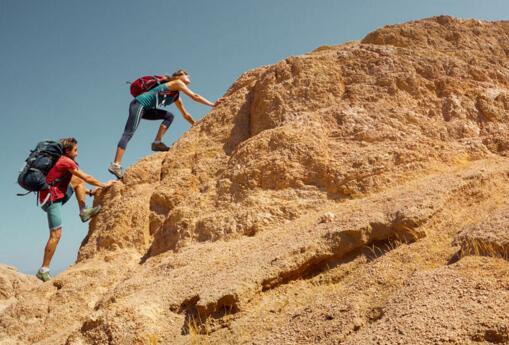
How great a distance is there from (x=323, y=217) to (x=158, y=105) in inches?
196

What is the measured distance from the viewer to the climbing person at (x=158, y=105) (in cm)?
886

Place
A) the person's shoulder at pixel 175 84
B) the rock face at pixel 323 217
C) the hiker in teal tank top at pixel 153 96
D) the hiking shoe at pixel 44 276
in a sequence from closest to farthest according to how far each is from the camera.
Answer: the rock face at pixel 323 217 → the hiking shoe at pixel 44 276 → the hiker in teal tank top at pixel 153 96 → the person's shoulder at pixel 175 84

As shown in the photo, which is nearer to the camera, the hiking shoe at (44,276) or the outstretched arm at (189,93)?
the hiking shoe at (44,276)

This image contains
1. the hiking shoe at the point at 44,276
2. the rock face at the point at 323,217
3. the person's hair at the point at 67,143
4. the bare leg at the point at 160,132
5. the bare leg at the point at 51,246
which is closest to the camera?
the rock face at the point at 323,217

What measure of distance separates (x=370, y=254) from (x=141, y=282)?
298 cm

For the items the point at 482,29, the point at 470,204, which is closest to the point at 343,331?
the point at 470,204

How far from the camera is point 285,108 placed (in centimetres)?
813

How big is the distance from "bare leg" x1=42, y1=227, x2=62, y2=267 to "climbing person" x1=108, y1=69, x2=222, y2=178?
1.55m

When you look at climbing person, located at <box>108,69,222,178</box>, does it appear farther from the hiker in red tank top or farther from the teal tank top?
the hiker in red tank top

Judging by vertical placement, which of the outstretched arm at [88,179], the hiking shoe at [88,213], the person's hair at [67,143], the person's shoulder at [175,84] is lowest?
the hiking shoe at [88,213]

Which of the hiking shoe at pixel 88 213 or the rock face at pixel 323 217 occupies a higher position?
the hiking shoe at pixel 88 213

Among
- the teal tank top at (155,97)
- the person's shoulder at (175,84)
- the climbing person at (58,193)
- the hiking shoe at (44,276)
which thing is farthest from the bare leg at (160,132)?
the hiking shoe at (44,276)

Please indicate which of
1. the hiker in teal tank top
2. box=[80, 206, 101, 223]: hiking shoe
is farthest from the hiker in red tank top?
the hiker in teal tank top

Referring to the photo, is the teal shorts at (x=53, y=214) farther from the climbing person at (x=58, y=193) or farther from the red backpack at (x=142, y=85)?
the red backpack at (x=142, y=85)
